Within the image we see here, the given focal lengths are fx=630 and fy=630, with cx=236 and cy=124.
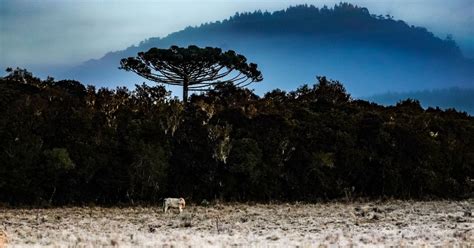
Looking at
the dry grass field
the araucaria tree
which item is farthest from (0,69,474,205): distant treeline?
the araucaria tree

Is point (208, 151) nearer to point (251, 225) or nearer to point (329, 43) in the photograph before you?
point (251, 225)

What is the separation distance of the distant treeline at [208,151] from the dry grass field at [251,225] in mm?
1216

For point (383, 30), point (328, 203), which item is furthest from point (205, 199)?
point (383, 30)

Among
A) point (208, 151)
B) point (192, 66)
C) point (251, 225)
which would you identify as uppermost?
point (192, 66)

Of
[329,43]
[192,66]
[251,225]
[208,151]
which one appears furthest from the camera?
[329,43]

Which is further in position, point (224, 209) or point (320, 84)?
point (320, 84)

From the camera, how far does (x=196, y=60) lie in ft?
126

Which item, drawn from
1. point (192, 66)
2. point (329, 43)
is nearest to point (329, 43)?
point (329, 43)

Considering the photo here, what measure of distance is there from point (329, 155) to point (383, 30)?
125312 millimetres

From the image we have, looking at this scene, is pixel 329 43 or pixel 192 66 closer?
pixel 192 66

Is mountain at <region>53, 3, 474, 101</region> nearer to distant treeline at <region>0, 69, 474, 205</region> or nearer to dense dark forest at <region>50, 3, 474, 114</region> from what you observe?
dense dark forest at <region>50, 3, 474, 114</region>

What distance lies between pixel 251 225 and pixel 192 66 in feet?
83.6

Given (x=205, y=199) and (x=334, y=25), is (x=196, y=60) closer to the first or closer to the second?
(x=205, y=199)

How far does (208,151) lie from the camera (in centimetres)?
1953
